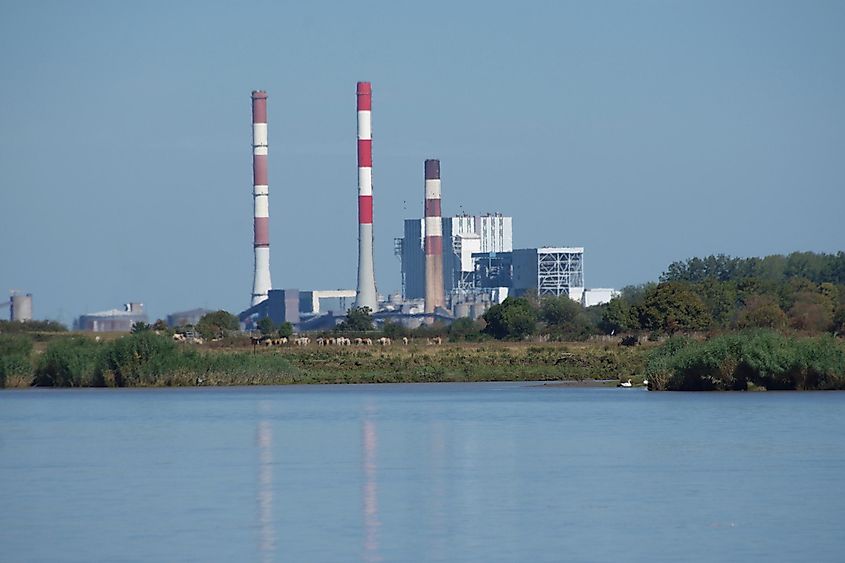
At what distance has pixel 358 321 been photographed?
101 meters

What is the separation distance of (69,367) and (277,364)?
284 inches

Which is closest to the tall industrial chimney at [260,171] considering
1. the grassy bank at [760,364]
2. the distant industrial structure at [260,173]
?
the distant industrial structure at [260,173]

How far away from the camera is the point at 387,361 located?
62625mm

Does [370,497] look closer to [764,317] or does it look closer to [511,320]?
[764,317]

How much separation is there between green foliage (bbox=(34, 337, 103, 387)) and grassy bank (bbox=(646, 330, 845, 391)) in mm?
17830

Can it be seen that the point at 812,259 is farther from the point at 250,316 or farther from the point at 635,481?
the point at 635,481

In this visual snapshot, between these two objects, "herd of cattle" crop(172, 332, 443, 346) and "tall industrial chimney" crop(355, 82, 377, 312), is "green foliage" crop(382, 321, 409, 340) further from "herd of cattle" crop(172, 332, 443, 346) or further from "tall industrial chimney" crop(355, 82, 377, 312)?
"tall industrial chimney" crop(355, 82, 377, 312)

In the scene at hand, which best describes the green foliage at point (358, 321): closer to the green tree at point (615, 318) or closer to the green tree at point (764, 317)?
the green tree at point (615, 318)

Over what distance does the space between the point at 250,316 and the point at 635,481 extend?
93722 millimetres

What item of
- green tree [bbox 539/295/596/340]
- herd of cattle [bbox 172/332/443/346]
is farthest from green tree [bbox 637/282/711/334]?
green tree [bbox 539/295/596/340]

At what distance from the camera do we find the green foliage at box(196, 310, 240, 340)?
88.1 m

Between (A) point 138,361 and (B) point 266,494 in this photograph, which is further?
(A) point 138,361

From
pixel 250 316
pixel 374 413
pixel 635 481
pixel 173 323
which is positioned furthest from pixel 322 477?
pixel 250 316

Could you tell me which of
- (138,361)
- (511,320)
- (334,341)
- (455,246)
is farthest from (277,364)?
(455,246)
